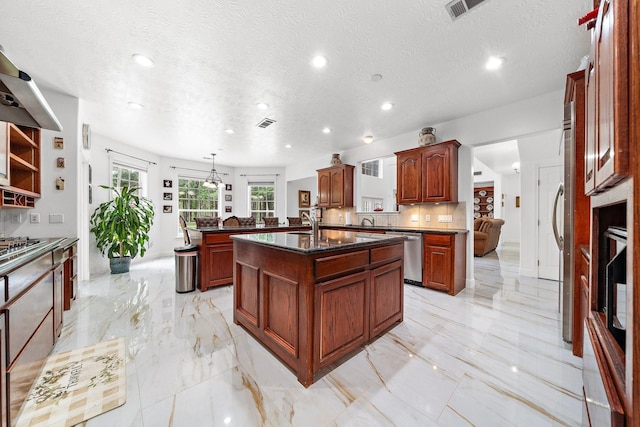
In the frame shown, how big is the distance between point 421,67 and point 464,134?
1.81 metres

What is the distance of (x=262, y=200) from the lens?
822cm

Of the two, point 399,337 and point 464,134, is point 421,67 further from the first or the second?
point 399,337

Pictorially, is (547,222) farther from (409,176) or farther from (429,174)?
(409,176)

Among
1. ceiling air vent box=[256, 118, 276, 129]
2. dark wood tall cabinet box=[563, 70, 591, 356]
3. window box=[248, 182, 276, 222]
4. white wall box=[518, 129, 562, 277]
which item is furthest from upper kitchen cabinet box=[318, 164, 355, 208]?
dark wood tall cabinet box=[563, 70, 591, 356]

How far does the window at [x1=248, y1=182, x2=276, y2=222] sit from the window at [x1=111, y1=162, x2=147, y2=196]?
298 cm

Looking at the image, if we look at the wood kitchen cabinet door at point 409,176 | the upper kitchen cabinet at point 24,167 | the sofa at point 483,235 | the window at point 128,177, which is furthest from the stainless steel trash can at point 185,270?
the sofa at point 483,235

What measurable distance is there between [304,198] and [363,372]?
7.09 m

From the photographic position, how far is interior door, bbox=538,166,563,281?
4.21 meters

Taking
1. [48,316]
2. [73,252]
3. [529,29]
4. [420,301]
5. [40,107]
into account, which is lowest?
[420,301]

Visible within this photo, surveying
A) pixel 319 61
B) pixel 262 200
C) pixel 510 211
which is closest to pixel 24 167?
pixel 319 61

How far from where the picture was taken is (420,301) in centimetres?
325

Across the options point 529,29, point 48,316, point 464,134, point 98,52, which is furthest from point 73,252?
point 464,134

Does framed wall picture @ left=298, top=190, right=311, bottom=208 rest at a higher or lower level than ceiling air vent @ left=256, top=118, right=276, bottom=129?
lower

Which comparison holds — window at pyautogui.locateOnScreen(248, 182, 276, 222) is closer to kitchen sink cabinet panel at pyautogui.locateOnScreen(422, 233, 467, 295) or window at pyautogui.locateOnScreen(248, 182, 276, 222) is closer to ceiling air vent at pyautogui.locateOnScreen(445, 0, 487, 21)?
kitchen sink cabinet panel at pyautogui.locateOnScreen(422, 233, 467, 295)
